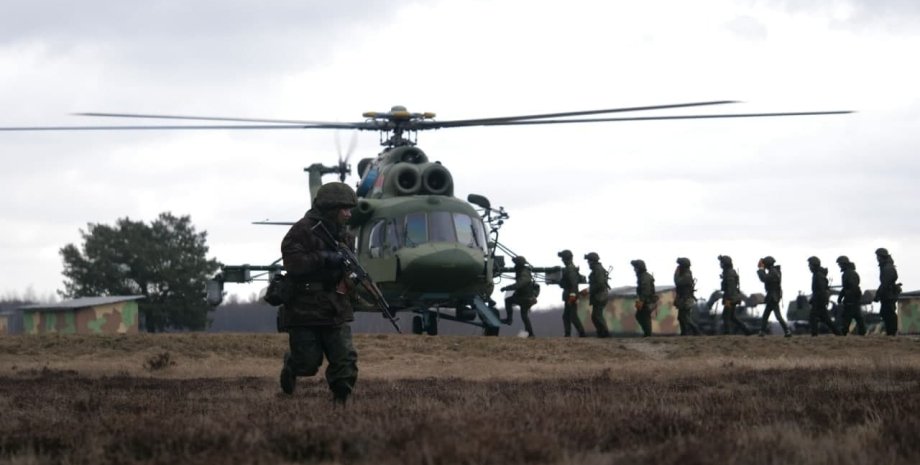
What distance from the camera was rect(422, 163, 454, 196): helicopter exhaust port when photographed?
2815cm

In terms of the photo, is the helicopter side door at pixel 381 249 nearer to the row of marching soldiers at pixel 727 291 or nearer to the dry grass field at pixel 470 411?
the row of marching soldiers at pixel 727 291

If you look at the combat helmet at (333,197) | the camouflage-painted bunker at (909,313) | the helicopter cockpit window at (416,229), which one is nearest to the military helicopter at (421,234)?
the helicopter cockpit window at (416,229)

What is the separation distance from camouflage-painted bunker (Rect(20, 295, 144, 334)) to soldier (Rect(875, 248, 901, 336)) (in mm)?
24648

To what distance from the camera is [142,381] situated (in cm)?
1546

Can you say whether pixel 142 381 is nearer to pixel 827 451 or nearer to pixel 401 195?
pixel 827 451

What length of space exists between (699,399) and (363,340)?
11409 millimetres

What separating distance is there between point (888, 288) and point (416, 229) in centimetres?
924

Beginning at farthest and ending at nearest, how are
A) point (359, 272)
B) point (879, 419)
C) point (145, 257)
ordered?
1. point (145, 257)
2. point (359, 272)
3. point (879, 419)

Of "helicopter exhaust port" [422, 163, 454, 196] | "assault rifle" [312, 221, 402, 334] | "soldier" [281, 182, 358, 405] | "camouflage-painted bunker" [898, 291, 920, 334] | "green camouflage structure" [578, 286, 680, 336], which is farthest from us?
"green camouflage structure" [578, 286, 680, 336]

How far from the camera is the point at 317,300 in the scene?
11.9 metres

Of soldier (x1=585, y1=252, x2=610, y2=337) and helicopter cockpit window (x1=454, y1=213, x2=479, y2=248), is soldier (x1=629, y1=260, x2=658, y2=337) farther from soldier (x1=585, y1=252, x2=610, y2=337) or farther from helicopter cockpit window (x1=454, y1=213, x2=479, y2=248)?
helicopter cockpit window (x1=454, y1=213, x2=479, y2=248)

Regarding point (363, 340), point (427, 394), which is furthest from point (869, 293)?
point (427, 394)

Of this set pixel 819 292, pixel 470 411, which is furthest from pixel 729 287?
pixel 470 411

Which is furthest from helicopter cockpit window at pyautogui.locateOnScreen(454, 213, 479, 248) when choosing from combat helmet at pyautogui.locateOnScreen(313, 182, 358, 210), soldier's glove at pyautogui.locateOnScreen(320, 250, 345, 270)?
soldier's glove at pyautogui.locateOnScreen(320, 250, 345, 270)
